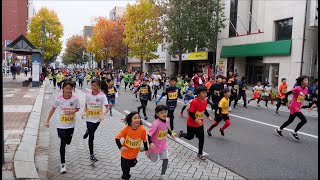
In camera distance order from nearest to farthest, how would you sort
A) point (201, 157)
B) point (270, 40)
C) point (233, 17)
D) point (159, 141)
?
point (159, 141)
point (201, 157)
point (270, 40)
point (233, 17)

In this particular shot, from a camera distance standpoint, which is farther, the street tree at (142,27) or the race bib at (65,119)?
the street tree at (142,27)

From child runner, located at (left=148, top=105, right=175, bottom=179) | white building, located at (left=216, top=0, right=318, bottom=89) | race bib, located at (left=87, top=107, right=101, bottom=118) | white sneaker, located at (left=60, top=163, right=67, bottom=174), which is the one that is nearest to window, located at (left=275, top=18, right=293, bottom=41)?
white building, located at (left=216, top=0, right=318, bottom=89)

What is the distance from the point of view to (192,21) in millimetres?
26672

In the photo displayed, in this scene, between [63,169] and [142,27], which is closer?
[63,169]

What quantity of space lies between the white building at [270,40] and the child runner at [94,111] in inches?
719

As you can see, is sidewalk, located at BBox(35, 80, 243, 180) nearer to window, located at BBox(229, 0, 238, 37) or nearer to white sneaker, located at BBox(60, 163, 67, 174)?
white sneaker, located at BBox(60, 163, 67, 174)

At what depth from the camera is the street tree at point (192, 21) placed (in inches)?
1072

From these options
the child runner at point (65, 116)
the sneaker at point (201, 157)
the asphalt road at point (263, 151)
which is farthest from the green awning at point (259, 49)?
the child runner at point (65, 116)

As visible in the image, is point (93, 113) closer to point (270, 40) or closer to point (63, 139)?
point (63, 139)

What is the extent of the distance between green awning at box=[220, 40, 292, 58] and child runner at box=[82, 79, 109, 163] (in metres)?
19.0

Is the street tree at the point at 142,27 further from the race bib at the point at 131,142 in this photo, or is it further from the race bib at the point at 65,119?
the race bib at the point at 131,142

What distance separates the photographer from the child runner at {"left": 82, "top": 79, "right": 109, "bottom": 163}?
18.6ft

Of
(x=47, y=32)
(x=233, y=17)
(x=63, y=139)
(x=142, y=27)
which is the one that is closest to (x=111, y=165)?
(x=63, y=139)

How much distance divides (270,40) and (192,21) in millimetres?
6659
